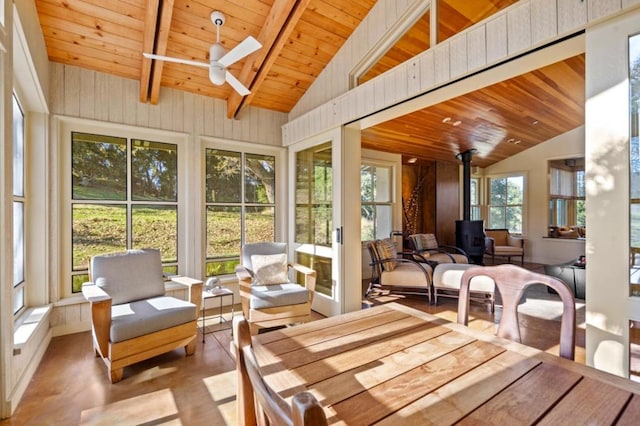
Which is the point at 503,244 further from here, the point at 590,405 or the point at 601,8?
the point at 590,405

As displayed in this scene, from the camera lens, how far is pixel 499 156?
7348mm

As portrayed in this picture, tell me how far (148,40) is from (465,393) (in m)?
3.37

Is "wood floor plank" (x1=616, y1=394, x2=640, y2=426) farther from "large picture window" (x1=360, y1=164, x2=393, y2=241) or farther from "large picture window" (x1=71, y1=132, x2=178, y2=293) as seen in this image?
"large picture window" (x1=360, y1=164, x2=393, y2=241)

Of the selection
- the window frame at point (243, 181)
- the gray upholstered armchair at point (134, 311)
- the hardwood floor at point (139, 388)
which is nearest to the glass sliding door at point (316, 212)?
the window frame at point (243, 181)

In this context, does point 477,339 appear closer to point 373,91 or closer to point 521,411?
point 521,411

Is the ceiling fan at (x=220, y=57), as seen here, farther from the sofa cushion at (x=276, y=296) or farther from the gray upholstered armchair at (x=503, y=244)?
the gray upholstered armchair at (x=503, y=244)

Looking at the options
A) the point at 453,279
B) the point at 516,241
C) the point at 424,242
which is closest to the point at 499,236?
the point at 516,241

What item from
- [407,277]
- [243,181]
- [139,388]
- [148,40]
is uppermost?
[148,40]

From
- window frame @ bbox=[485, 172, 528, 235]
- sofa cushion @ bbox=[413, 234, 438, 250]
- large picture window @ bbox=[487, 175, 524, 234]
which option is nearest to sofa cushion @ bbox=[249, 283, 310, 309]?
sofa cushion @ bbox=[413, 234, 438, 250]

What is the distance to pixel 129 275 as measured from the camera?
2.77 m

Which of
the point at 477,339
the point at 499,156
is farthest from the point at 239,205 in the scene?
the point at 499,156

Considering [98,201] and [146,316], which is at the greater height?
[98,201]

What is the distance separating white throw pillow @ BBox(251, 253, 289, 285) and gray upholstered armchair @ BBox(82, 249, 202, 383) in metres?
0.68

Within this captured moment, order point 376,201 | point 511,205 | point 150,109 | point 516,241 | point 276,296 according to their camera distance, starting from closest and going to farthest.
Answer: point 276,296
point 150,109
point 376,201
point 516,241
point 511,205
